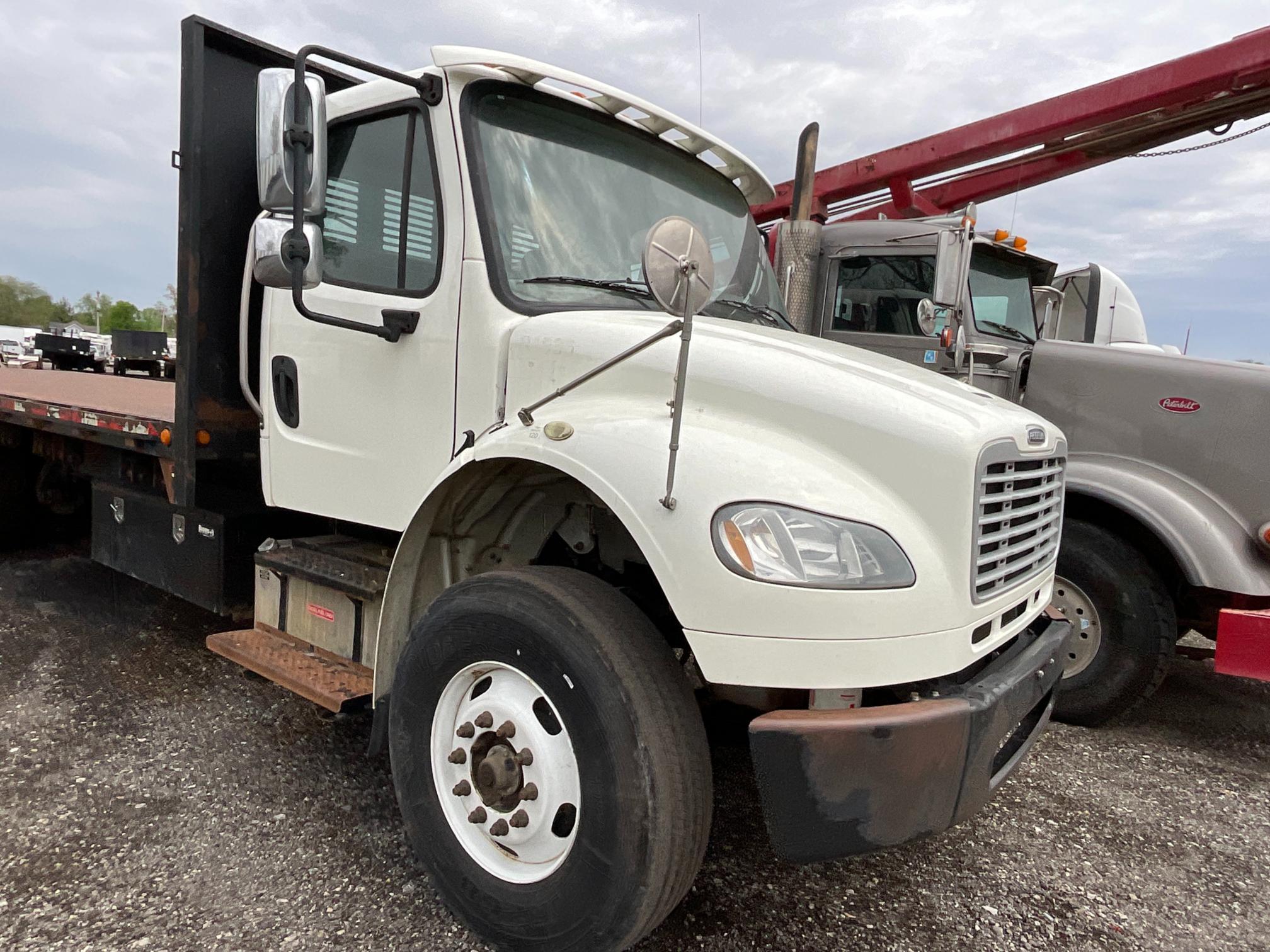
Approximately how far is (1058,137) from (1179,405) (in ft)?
12.4

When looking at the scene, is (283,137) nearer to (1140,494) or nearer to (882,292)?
(1140,494)

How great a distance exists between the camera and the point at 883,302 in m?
5.49

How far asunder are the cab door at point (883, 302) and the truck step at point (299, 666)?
3665 mm

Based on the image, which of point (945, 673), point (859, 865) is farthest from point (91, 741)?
point (945, 673)

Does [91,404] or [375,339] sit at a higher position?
[375,339]

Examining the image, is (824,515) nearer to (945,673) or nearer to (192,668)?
(945,673)

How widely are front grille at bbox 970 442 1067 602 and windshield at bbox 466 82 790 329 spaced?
3.74ft

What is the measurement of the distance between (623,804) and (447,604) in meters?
0.72

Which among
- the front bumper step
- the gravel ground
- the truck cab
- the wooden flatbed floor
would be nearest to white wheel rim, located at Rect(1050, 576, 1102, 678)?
the gravel ground

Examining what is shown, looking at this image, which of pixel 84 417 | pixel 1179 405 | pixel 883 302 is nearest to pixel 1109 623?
pixel 1179 405

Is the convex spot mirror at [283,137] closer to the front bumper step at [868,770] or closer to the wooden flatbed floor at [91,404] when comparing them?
the wooden flatbed floor at [91,404]

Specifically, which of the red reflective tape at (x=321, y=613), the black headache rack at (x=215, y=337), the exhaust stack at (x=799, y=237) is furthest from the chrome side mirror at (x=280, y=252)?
the exhaust stack at (x=799, y=237)

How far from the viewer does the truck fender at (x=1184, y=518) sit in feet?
12.3

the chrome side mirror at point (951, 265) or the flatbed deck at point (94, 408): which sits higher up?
the chrome side mirror at point (951, 265)
